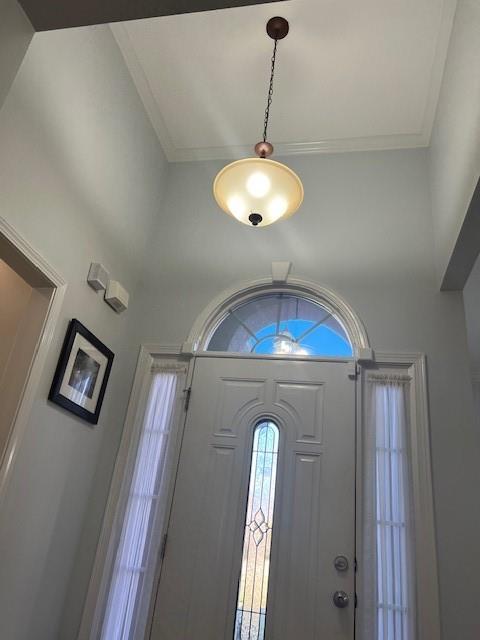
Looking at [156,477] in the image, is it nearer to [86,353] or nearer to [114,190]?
[86,353]

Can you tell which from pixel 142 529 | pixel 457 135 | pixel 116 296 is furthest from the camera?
pixel 116 296

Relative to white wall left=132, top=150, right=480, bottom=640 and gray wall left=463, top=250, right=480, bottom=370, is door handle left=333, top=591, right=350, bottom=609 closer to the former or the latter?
white wall left=132, top=150, right=480, bottom=640

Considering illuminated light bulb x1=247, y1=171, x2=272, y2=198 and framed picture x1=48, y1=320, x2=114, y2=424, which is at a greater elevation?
illuminated light bulb x1=247, y1=171, x2=272, y2=198

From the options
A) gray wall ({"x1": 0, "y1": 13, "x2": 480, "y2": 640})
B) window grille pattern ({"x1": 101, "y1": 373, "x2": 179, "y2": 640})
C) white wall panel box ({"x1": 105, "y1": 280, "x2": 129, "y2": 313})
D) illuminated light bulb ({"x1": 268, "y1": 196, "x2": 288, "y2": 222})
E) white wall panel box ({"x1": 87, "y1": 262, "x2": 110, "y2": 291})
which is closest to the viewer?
gray wall ({"x1": 0, "y1": 13, "x2": 480, "y2": 640})

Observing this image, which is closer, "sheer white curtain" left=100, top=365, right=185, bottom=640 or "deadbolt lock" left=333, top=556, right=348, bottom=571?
"deadbolt lock" left=333, top=556, right=348, bottom=571

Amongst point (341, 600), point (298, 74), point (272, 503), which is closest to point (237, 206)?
point (298, 74)

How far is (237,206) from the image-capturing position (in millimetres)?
2371

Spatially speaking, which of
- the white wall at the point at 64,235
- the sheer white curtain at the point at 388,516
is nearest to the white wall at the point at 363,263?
the sheer white curtain at the point at 388,516

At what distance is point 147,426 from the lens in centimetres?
293

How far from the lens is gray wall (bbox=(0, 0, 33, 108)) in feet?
4.44

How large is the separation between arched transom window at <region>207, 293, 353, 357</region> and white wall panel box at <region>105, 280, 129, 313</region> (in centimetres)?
62

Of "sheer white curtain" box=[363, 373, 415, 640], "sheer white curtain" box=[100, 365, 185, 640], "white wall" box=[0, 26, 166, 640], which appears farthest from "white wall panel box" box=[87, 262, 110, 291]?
"sheer white curtain" box=[363, 373, 415, 640]

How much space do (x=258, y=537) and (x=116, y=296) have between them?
1642 millimetres

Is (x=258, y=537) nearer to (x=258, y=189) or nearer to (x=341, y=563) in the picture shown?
(x=341, y=563)
